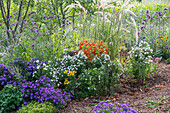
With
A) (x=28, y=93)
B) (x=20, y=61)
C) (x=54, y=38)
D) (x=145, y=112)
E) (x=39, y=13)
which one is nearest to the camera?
(x=145, y=112)

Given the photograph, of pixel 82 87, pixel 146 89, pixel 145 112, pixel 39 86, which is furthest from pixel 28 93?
pixel 146 89

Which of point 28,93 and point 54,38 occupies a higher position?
point 54,38

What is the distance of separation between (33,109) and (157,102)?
183 cm

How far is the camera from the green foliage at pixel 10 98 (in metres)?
3.00

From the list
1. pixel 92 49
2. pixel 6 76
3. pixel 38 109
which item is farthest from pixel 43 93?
pixel 92 49

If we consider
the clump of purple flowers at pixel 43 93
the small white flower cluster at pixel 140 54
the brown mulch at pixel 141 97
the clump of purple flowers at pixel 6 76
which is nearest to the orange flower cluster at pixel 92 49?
the small white flower cluster at pixel 140 54

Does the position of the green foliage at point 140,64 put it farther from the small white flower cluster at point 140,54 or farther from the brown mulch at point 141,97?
the brown mulch at point 141,97

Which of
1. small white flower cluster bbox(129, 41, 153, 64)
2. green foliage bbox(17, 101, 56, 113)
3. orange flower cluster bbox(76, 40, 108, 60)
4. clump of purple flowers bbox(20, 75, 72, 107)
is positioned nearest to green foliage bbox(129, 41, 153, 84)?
small white flower cluster bbox(129, 41, 153, 64)

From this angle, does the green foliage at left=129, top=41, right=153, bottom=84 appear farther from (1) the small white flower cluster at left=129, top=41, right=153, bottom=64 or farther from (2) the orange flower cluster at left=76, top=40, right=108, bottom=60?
(2) the orange flower cluster at left=76, top=40, right=108, bottom=60

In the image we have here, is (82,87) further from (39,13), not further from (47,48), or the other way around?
(39,13)

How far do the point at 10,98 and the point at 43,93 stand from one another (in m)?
0.52

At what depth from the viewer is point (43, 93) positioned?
3029 mm

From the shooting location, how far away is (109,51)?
4.40 meters

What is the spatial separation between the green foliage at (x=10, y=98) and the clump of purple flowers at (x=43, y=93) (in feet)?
0.32
